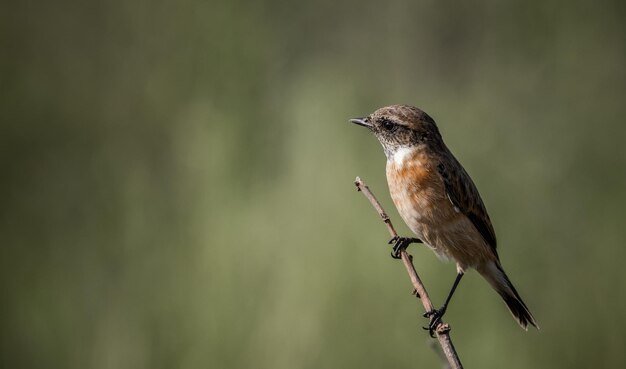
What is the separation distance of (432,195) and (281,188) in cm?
208

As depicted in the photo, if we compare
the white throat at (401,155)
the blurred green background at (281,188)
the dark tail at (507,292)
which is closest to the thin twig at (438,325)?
the white throat at (401,155)

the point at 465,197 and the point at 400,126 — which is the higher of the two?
the point at 400,126

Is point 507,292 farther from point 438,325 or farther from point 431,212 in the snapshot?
point 438,325

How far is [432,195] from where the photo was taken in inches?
164

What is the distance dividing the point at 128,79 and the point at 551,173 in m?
3.98

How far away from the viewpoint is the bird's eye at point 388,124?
4176 mm

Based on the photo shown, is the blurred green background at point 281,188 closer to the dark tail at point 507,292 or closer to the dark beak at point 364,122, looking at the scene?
the dark tail at point 507,292

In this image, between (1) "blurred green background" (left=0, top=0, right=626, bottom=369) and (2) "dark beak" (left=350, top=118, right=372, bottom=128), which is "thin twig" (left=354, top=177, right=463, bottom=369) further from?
(1) "blurred green background" (left=0, top=0, right=626, bottom=369)

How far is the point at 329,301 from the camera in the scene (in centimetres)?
526

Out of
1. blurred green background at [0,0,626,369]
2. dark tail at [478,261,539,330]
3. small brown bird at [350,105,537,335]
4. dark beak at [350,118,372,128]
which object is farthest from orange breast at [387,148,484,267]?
blurred green background at [0,0,626,369]

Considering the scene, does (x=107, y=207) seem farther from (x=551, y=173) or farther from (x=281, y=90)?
(x=551, y=173)

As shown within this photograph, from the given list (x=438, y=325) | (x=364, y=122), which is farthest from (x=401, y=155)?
(x=438, y=325)

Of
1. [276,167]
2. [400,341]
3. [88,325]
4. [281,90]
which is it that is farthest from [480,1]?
[88,325]

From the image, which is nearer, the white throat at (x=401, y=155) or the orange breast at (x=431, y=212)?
the orange breast at (x=431, y=212)
